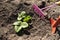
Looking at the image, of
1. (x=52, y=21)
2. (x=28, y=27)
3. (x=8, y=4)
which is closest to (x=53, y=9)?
(x=52, y=21)

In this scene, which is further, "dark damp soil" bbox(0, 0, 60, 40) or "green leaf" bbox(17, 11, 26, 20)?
"green leaf" bbox(17, 11, 26, 20)

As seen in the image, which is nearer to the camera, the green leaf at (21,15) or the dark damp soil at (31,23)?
the dark damp soil at (31,23)

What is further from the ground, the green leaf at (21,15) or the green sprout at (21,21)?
the green leaf at (21,15)

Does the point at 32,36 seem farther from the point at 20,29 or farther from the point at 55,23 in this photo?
the point at 55,23

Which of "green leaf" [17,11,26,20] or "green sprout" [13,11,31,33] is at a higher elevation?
"green leaf" [17,11,26,20]
